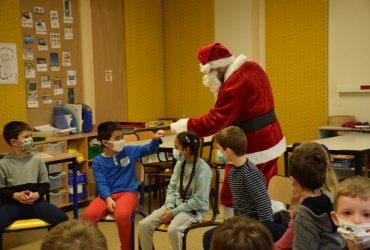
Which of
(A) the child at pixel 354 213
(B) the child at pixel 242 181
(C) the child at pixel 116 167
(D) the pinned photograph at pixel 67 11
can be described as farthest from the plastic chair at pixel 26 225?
(D) the pinned photograph at pixel 67 11

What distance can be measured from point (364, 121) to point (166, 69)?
323 centimetres

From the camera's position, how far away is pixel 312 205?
2.08 metres

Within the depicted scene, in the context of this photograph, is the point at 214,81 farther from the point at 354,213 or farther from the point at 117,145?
the point at 354,213

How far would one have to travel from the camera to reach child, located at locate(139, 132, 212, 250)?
3348mm

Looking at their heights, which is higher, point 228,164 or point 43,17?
point 43,17

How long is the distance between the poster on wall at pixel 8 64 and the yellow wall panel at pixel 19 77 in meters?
0.04

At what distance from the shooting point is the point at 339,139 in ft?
16.9

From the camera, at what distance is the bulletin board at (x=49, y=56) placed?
590cm

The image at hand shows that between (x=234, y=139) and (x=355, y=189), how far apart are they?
1156 mm

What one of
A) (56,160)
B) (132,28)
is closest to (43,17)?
(132,28)

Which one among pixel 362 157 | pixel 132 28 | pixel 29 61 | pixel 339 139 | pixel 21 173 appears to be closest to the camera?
pixel 21 173

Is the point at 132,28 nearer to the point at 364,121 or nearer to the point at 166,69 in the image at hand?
the point at 166,69

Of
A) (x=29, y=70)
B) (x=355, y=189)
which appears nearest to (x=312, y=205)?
(x=355, y=189)

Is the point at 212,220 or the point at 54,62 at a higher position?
the point at 54,62
